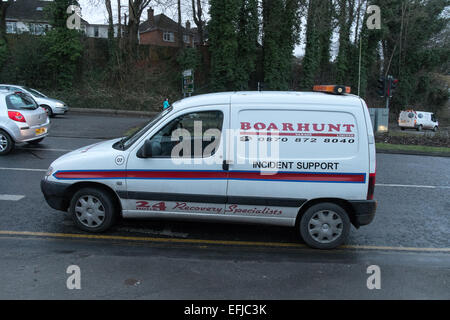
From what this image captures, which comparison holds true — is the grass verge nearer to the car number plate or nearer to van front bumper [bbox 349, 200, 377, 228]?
van front bumper [bbox 349, 200, 377, 228]

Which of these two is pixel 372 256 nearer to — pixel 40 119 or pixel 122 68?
pixel 40 119

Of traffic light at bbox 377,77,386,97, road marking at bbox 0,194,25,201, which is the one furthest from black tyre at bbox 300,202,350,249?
traffic light at bbox 377,77,386,97

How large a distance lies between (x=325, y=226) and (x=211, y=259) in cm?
159

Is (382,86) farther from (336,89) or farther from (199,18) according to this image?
(199,18)

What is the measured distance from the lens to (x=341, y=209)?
5359 millimetres

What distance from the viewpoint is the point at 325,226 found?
5414 mm

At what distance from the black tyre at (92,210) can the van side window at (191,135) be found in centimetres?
97

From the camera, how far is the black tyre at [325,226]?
5.35m

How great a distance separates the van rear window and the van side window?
736cm

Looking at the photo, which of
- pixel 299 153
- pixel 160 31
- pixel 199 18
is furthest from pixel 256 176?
pixel 160 31

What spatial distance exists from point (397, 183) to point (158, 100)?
24187mm

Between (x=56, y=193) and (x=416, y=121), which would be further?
(x=416, y=121)

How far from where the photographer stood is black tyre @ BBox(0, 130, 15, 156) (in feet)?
35.6
